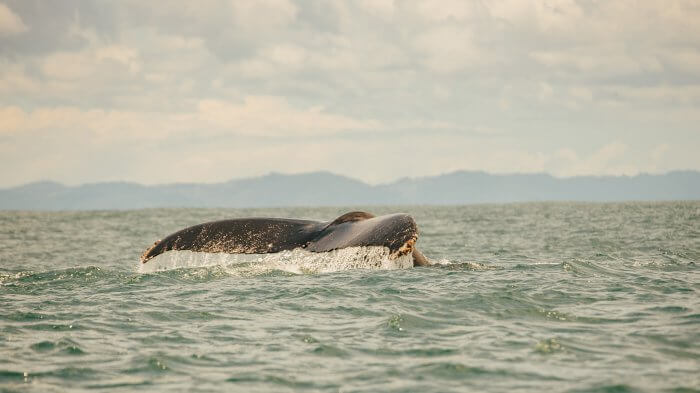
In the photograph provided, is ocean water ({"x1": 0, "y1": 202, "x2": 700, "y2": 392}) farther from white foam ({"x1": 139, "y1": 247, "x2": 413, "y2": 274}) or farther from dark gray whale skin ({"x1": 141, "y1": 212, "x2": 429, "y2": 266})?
dark gray whale skin ({"x1": 141, "y1": 212, "x2": 429, "y2": 266})

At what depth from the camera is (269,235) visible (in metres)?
11.1

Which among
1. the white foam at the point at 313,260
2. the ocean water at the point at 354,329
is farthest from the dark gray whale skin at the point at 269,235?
the ocean water at the point at 354,329

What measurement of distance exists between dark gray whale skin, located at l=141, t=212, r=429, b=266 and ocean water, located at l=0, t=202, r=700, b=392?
0.53 meters

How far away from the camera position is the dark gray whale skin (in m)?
10.5

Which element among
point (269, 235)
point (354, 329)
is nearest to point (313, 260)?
point (269, 235)

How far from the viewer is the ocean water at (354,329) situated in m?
7.09

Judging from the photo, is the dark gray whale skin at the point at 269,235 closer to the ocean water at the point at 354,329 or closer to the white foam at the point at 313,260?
the white foam at the point at 313,260

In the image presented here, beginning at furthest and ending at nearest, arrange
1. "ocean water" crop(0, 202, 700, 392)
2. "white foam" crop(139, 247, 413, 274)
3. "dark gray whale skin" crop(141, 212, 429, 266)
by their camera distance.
A: "dark gray whale skin" crop(141, 212, 429, 266) < "white foam" crop(139, 247, 413, 274) < "ocean water" crop(0, 202, 700, 392)

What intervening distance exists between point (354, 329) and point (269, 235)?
248 cm

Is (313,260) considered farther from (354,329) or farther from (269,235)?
(354,329)

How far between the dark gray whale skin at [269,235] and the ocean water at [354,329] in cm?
53

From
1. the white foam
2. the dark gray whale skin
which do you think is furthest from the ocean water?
the dark gray whale skin

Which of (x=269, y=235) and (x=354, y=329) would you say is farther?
(x=269, y=235)

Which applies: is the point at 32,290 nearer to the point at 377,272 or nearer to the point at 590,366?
the point at 377,272
